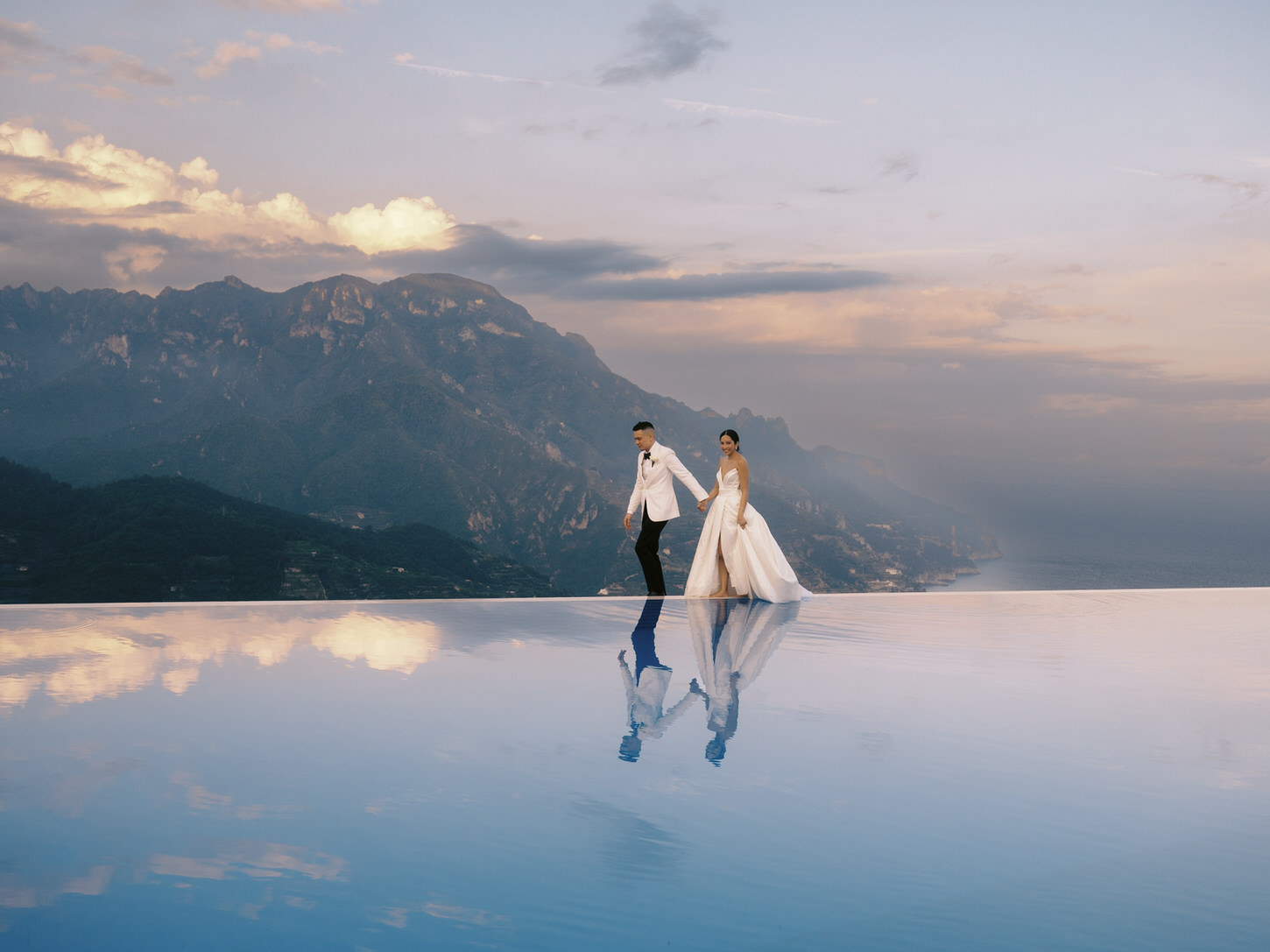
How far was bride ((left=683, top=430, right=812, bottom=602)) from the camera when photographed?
447 inches

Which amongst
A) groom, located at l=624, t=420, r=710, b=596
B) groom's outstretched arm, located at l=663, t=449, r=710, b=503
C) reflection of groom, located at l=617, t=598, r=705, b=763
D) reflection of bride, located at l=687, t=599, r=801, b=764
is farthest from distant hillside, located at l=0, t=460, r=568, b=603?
reflection of groom, located at l=617, t=598, r=705, b=763

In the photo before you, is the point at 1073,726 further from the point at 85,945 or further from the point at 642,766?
the point at 85,945

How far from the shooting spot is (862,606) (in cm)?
1192

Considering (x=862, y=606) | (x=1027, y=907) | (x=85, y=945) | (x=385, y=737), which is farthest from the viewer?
(x=862, y=606)

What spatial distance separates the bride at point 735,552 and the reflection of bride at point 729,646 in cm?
24

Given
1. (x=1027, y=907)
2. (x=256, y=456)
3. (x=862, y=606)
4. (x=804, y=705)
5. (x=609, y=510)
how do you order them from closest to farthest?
(x=1027, y=907) → (x=804, y=705) → (x=862, y=606) → (x=609, y=510) → (x=256, y=456)

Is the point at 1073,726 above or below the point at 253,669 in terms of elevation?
above

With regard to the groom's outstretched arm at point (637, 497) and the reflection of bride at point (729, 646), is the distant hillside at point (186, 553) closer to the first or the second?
the groom's outstretched arm at point (637, 497)

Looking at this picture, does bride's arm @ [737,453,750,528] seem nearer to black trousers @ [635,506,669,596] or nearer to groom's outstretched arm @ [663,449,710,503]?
groom's outstretched arm @ [663,449,710,503]

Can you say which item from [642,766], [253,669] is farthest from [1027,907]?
[253,669]

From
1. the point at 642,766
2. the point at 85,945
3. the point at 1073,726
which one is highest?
the point at 1073,726

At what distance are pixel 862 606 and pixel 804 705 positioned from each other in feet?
20.9

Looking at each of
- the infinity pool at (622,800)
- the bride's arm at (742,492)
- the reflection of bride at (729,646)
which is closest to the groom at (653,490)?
the bride's arm at (742,492)

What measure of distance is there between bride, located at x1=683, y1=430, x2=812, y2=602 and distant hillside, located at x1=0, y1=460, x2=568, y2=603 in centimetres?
9367
